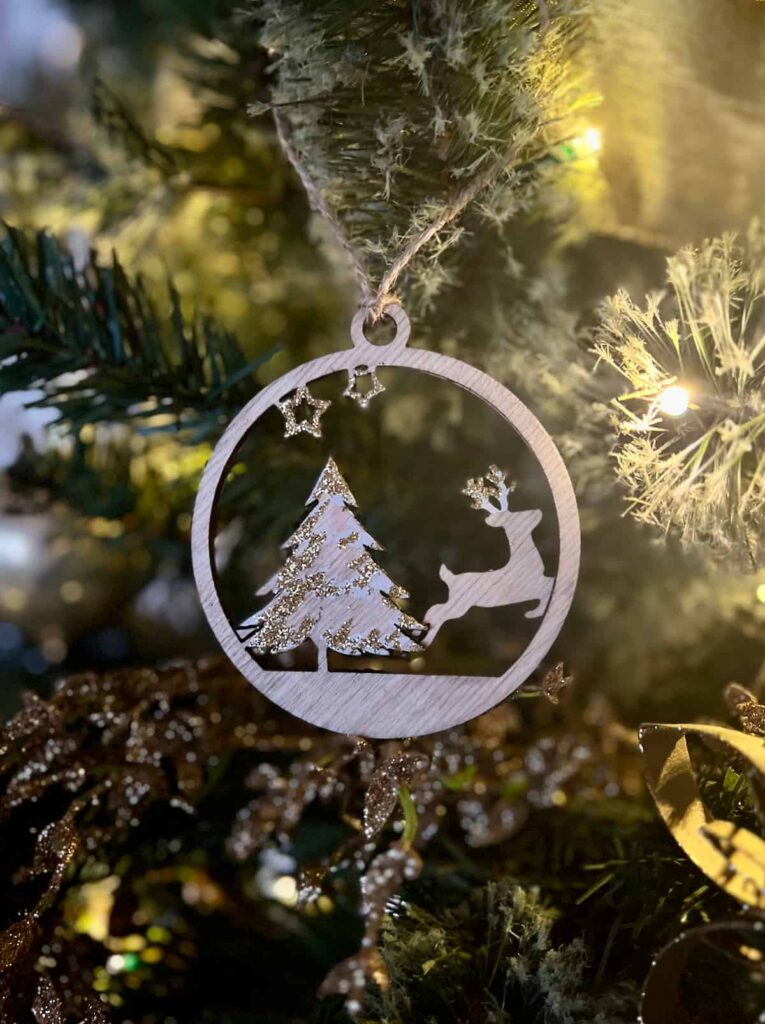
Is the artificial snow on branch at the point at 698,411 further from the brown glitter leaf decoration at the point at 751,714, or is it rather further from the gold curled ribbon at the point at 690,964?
the gold curled ribbon at the point at 690,964

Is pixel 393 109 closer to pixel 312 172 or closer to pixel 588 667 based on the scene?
pixel 312 172

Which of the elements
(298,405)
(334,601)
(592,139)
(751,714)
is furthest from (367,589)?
(592,139)

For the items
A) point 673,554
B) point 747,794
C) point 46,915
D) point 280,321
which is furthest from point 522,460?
point 46,915

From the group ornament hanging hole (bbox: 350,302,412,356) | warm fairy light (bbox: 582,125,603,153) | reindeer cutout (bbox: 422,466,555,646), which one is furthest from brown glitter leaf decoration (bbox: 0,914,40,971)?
warm fairy light (bbox: 582,125,603,153)

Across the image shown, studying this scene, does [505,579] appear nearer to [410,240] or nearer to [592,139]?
[410,240]

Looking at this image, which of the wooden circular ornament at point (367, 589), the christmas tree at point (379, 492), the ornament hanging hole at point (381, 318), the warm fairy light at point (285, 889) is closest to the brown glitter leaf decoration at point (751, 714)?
the christmas tree at point (379, 492)

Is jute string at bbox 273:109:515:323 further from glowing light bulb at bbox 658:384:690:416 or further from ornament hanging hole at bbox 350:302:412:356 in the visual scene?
glowing light bulb at bbox 658:384:690:416

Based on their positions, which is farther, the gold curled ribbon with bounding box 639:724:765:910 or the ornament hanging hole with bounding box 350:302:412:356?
the ornament hanging hole with bounding box 350:302:412:356
